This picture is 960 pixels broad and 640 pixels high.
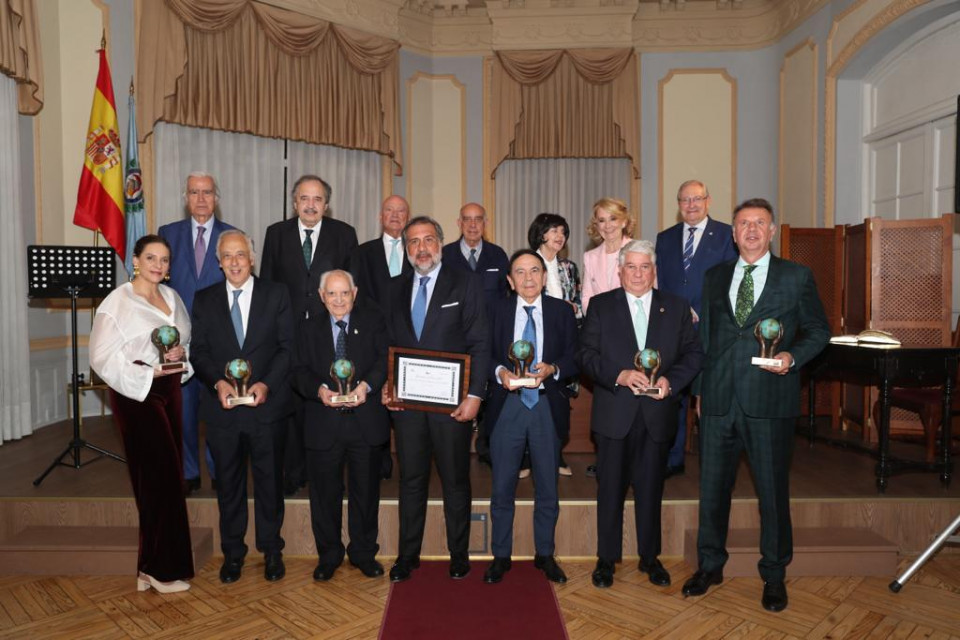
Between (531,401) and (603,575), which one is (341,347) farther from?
(603,575)

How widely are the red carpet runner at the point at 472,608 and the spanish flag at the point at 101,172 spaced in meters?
4.14

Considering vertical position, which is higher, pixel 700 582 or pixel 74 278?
Answer: pixel 74 278

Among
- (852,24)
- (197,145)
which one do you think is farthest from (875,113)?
(197,145)

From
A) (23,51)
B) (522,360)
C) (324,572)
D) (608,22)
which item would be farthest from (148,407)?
(608,22)

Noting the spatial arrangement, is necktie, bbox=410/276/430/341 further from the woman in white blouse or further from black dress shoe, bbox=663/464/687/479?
black dress shoe, bbox=663/464/687/479

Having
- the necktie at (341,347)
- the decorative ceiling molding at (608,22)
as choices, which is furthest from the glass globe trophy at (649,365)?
the decorative ceiling molding at (608,22)

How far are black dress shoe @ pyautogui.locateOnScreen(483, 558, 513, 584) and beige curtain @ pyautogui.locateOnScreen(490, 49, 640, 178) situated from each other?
5.51m

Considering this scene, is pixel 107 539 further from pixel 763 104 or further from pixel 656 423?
pixel 763 104

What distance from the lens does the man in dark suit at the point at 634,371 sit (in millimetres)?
3322

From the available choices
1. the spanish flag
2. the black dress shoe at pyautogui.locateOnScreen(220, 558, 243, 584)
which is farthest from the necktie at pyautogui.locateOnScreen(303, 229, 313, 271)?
the spanish flag

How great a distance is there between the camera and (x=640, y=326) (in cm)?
338

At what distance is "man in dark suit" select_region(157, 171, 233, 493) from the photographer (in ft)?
13.5

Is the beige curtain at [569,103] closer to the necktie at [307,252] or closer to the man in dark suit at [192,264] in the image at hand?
the necktie at [307,252]

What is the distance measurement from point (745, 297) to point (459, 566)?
76.3 inches
